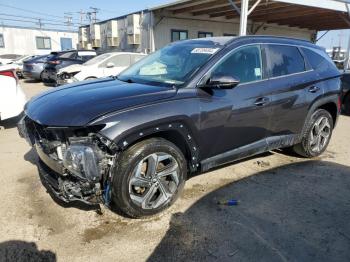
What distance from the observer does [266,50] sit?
4.11 metres

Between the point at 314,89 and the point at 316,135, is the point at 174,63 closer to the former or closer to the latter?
the point at 314,89

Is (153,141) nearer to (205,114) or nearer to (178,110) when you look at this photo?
(178,110)

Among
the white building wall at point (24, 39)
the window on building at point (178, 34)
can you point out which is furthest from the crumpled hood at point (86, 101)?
the white building wall at point (24, 39)

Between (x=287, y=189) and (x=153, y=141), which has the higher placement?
(x=153, y=141)

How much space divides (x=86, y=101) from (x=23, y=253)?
1421mm

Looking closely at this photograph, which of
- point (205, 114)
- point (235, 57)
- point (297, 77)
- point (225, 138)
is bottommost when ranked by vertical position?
point (225, 138)

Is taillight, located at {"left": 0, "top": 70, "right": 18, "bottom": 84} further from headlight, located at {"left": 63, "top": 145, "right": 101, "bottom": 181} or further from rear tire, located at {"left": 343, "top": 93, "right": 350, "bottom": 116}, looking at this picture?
rear tire, located at {"left": 343, "top": 93, "right": 350, "bottom": 116}

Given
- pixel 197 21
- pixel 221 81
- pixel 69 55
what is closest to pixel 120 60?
pixel 69 55

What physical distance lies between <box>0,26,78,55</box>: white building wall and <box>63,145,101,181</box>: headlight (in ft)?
131

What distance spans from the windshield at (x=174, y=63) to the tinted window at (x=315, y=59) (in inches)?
65.4

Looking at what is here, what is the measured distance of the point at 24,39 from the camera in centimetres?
3834

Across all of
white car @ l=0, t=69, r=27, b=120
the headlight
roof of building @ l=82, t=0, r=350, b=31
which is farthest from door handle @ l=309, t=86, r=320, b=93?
roof of building @ l=82, t=0, r=350, b=31

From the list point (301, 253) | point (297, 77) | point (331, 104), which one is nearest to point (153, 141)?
point (301, 253)

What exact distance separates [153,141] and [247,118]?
1282 millimetres
